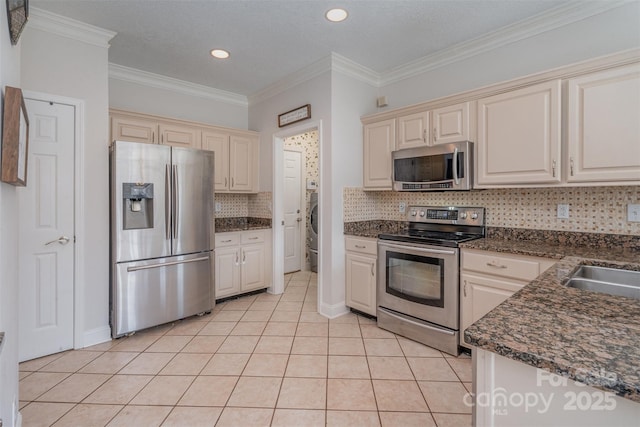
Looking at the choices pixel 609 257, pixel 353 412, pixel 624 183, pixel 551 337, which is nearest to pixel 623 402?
pixel 551 337

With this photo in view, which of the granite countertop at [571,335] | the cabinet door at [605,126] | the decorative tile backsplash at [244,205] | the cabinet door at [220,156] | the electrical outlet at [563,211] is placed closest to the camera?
the granite countertop at [571,335]

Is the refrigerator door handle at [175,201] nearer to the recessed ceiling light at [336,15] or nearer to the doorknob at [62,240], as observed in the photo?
the doorknob at [62,240]

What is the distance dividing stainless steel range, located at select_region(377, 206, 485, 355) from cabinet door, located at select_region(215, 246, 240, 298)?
1741 mm

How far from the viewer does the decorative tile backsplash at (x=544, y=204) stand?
7.06ft

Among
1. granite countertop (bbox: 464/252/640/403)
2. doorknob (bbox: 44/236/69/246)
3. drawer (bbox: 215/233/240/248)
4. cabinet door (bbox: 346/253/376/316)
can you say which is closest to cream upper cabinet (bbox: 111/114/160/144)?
doorknob (bbox: 44/236/69/246)

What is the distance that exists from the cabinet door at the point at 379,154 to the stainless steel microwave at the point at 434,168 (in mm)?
112

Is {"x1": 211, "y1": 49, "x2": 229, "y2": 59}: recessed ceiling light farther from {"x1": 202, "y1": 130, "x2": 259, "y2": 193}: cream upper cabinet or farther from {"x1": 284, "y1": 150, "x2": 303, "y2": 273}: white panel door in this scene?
{"x1": 284, "y1": 150, "x2": 303, "y2": 273}: white panel door

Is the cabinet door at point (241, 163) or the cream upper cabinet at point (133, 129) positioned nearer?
the cream upper cabinet at point (133, 129)

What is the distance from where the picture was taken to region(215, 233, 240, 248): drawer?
3.53 m

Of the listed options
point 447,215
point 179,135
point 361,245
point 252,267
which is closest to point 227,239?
point 252,267

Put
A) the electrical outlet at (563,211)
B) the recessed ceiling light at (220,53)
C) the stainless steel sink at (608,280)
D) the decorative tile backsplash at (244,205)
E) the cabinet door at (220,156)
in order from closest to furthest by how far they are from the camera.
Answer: the stainless steel sink at (608,280), the electrical outlet at (563,211), the recessed ceiling light at (220,53), the cabinet door at (220,156), the decorative tile backsplash at (244,205)

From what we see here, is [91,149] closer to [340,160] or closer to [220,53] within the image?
[220,53]

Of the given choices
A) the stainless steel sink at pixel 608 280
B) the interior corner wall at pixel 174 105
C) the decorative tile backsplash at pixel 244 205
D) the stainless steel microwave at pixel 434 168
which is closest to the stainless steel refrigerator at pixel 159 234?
the decorative tile backsplash at pixel 244 205

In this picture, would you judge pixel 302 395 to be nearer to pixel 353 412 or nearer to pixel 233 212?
pixel 353 412
